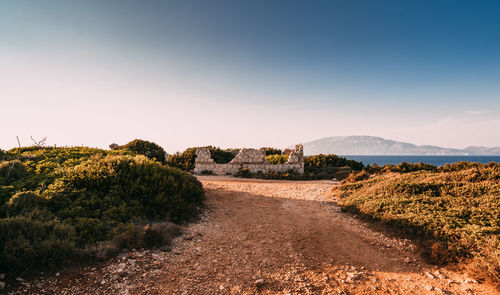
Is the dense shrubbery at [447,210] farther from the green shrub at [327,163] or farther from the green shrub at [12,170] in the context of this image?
the green shrub at [12,170]

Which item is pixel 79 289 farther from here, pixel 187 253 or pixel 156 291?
pixel 187 253

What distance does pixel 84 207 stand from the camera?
686 centimetres

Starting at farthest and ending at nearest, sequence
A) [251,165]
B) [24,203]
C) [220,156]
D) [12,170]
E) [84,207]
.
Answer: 1. [220,156]
2. [251,165]
3. [12,170]
4. [84,207]
5. [24,203]

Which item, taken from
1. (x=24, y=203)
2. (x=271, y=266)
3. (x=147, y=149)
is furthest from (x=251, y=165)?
(x=24, y=203)

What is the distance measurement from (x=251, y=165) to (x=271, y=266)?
585 inches

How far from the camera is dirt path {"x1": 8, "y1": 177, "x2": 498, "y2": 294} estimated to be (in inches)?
178

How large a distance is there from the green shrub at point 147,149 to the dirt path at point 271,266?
15865mm

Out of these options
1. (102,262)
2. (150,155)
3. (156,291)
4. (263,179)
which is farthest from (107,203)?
(150,155)

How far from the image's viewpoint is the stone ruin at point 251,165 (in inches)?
787

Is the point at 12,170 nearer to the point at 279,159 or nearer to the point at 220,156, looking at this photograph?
the point at 220,156

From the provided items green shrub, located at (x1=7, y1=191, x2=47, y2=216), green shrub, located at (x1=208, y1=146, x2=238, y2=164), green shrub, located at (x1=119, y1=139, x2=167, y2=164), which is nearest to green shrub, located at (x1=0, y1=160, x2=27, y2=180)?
green shrub, located at (x1=7, y1=191, x2=47, y2=216)

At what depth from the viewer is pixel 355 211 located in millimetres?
9547

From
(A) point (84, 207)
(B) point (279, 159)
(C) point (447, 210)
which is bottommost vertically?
(C) point (447, 210)

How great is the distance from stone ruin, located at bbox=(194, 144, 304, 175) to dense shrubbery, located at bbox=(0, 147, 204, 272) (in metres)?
9.55
